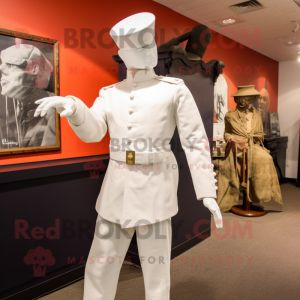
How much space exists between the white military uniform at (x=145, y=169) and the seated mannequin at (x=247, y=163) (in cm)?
246

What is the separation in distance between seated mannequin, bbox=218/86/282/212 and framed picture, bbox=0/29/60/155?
237 cm

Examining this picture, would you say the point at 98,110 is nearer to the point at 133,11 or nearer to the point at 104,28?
the point at 104,28

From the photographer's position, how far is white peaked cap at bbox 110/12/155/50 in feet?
4.42

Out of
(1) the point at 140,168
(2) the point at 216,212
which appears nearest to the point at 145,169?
(1) the point at 140,168

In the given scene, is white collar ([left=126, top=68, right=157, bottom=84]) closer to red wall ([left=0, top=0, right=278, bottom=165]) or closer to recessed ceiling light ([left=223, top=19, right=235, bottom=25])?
red wall ([left=0, top=0, right=278, bottom=165])

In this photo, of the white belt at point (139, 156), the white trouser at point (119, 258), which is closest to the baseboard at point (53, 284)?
the white trouser at point (119, 258)

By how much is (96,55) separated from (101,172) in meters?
1.03

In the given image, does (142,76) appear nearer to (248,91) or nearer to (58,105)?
(58,105)

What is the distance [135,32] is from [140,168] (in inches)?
25.4

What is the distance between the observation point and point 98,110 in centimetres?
156

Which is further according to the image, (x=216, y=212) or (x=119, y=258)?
(x=119, y=258)

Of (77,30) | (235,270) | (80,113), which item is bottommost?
(235,270)

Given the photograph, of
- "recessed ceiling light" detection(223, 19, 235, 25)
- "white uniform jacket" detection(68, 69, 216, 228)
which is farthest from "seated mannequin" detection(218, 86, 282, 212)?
"white uniform jacket" detection(68, 69, 216, 228)

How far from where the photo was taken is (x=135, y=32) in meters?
1.34
